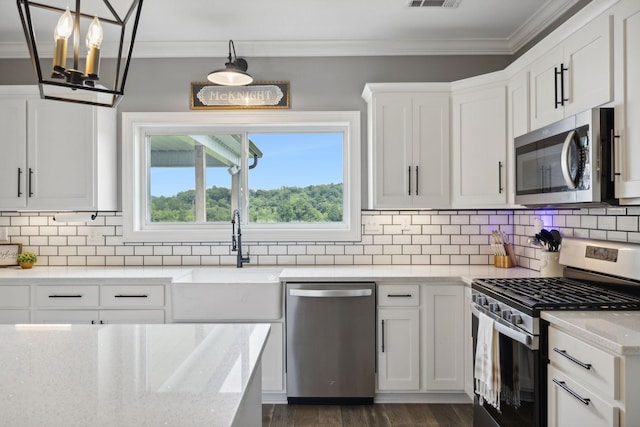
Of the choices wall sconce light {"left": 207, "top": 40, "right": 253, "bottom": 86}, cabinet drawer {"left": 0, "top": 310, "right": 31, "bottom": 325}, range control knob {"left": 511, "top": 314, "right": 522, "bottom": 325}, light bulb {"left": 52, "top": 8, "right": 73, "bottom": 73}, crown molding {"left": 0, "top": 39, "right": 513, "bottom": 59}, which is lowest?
cabinet drawer {"left": 0, "top": 310, "right": 31, "bottom": 325}

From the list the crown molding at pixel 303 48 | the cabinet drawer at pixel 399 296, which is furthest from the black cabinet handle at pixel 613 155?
the crown molding at pixel 303 48

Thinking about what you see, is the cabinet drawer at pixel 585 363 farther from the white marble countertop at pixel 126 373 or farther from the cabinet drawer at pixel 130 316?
the cabinet drawer at pixel 130 316

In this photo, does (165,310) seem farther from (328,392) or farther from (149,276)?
(328,392)

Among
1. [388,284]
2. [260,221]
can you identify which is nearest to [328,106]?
[260,221]

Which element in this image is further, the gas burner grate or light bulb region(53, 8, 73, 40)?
the gas burner grate

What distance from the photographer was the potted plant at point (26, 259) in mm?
3377

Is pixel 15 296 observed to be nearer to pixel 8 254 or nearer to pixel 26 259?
pixel 26 259

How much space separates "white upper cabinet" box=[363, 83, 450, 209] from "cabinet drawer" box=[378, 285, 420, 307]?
619mm

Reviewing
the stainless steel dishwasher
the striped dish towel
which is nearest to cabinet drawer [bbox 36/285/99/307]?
the stainless steel dishwasher

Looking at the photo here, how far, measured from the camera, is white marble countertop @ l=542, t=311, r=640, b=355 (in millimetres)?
1434

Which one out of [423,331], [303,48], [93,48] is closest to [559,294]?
[423,331]

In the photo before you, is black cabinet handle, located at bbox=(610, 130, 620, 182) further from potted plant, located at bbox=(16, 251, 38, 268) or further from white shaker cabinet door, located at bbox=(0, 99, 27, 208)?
potted plant, located at bbox=(16, 251, 38, 268)

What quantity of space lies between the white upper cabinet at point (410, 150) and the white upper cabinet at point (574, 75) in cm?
70

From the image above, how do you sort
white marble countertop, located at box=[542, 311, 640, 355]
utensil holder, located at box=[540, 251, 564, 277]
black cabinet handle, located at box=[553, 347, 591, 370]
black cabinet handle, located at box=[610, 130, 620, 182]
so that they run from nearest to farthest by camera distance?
white marble countertop, located at box=[542, 311, 640, 355]
black cabinet handle, located at box=[553, 347, 591, 370]
black cabinet handle, located at box=[610, 130, 620, 182]
utensil holder, located at box=[540, 251, 564, 277]
